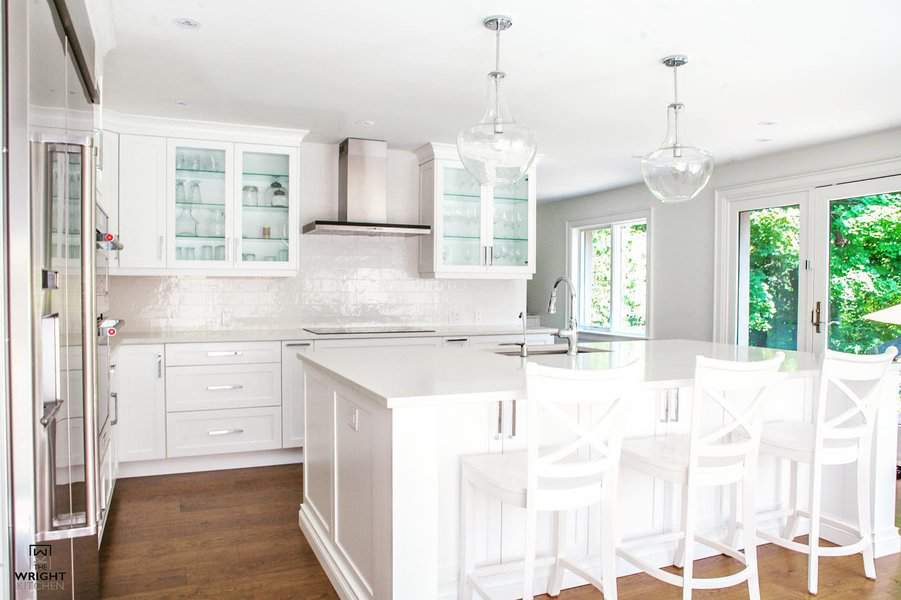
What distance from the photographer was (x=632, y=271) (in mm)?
7477

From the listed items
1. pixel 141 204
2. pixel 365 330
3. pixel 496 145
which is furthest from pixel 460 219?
pixel 496 145

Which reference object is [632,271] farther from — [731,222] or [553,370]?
[553,370]

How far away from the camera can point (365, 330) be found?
17.0 feet

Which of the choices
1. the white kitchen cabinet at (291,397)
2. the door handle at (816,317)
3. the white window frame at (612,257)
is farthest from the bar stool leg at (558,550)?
the white window frame at (612,257)

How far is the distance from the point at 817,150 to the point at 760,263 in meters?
1.03

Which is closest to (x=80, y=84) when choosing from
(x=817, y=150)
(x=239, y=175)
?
(x=239, y=175)

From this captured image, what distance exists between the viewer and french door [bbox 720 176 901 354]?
4.80 metres

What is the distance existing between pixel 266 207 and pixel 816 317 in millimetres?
4213

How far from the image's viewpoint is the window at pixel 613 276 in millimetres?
7348

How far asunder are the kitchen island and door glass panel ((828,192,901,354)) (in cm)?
192

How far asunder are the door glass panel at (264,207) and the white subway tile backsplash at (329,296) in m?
0.35

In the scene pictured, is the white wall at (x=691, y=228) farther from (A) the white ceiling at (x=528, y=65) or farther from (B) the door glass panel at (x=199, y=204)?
(B) the door glass panel at (x=199, y=204)

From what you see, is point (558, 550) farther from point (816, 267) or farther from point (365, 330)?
point (816, 267)

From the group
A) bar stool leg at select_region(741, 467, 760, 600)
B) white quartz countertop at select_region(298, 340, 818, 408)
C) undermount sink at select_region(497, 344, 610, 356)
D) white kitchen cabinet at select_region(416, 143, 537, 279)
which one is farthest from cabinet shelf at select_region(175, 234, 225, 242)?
bar stool leg at select_region(741, 467, 760, 600)
